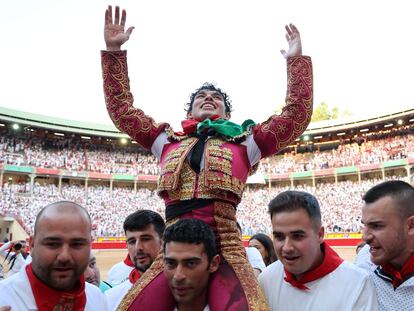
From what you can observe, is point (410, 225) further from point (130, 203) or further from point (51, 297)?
point (130, 203)

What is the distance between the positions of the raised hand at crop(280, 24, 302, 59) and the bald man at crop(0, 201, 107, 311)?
1.57 metres

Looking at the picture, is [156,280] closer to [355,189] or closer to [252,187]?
[355,189]

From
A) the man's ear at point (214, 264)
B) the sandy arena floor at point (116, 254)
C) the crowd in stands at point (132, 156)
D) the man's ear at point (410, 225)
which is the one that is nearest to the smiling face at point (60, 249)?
the man's ear at point (214, 264)

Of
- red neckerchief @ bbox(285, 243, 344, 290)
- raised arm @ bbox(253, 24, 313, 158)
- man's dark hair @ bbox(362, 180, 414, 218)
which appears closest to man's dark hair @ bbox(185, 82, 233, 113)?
raised arm @ bbox(253, 24, 313, 158)

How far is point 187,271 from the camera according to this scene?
1735mm

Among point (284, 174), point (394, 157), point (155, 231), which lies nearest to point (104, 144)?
point (284, 174)

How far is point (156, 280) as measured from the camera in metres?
1.91

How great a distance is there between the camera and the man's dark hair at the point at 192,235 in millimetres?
1799

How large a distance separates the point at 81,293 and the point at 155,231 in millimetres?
1139

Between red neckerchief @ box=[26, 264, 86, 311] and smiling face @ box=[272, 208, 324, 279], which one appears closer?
red neckerchief @ box=[26, 264, 86, 311]

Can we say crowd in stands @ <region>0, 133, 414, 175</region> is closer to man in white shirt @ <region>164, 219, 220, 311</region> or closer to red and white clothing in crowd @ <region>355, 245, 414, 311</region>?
man in white shirt @ <region>164, 219, 220, 311</region>

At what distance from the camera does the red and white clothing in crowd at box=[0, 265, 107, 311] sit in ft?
5.32

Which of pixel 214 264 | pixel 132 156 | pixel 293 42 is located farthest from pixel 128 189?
pixel 214 264

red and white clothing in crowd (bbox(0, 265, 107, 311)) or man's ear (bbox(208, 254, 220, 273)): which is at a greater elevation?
man's ear (bbox(208, 254, 220, 273))
